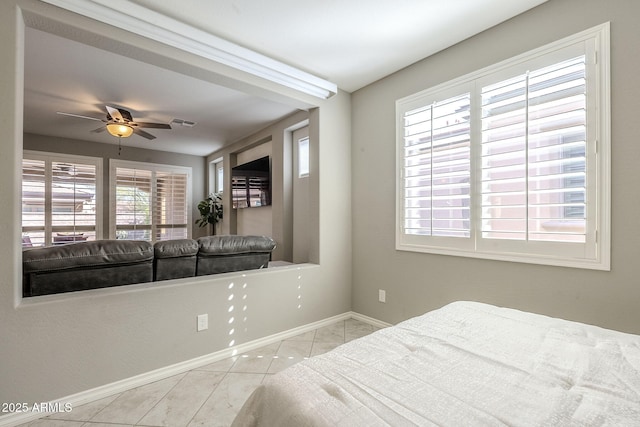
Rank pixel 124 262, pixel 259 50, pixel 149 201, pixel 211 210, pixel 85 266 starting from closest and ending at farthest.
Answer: pixel 85 266 < pixel 124 262 < pixel 259 50 < pixel 149 201 < pixel 211 210

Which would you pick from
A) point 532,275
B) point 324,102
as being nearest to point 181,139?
point 324,102

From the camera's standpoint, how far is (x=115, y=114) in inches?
143

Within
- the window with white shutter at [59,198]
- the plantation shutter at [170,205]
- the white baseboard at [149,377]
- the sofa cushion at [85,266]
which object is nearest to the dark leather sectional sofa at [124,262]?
the sofa cushion at [85,266]

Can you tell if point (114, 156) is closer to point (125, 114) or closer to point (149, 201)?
point (149, 201)

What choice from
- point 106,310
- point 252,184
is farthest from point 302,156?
point 106,310

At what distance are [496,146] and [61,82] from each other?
13.8 feet

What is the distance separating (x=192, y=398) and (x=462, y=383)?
1.73 m

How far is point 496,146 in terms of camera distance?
7.15 ft

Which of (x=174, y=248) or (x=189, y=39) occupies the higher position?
(x=189, y=39)

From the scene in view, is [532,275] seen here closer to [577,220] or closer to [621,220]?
[577,220]

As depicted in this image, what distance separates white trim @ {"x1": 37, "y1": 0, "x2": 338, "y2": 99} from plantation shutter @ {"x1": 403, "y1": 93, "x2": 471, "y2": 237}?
1.09m

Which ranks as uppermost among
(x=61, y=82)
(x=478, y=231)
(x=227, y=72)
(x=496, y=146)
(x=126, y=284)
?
(x=61, y=82)

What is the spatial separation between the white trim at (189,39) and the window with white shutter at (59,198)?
14.2 ft

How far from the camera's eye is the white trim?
5.98ft
